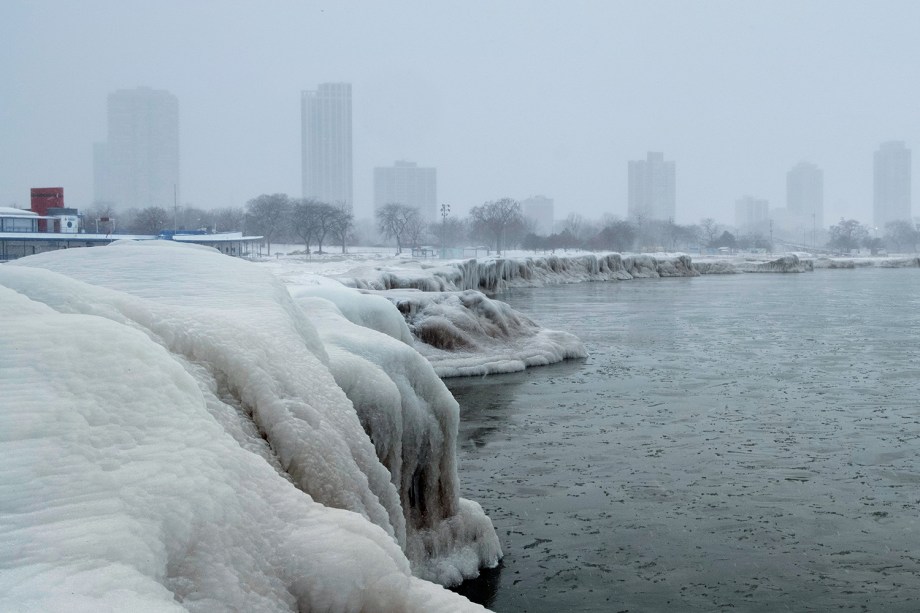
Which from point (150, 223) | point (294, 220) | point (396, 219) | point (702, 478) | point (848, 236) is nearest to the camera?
point (702, 478)

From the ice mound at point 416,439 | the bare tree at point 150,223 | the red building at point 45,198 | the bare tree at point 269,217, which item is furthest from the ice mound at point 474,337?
the bare tree at point 269,217

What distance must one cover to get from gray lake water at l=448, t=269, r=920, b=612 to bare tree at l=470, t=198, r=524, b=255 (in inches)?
3799

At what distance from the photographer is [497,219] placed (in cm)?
11875

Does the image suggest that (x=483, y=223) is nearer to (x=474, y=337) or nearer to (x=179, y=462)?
(x=474, y=337)

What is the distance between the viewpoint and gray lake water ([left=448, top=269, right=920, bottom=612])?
7891 millimetres

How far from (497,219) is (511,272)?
61.1 m

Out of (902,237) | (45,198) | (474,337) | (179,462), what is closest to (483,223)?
(45,198)

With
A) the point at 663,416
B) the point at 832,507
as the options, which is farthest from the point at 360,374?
the point at 663,416

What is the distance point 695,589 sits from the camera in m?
7.79

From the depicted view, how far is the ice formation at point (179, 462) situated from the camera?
268 centimetres

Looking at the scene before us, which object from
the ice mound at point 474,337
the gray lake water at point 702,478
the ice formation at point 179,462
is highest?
the ice formation at point 179,462

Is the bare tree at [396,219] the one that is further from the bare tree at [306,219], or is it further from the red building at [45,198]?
the red building at [45,198]

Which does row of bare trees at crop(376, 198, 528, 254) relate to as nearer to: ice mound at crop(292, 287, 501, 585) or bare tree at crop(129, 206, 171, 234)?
bare tree at crop(129, 206, 171, 234)

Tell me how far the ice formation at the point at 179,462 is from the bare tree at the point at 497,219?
112 m
